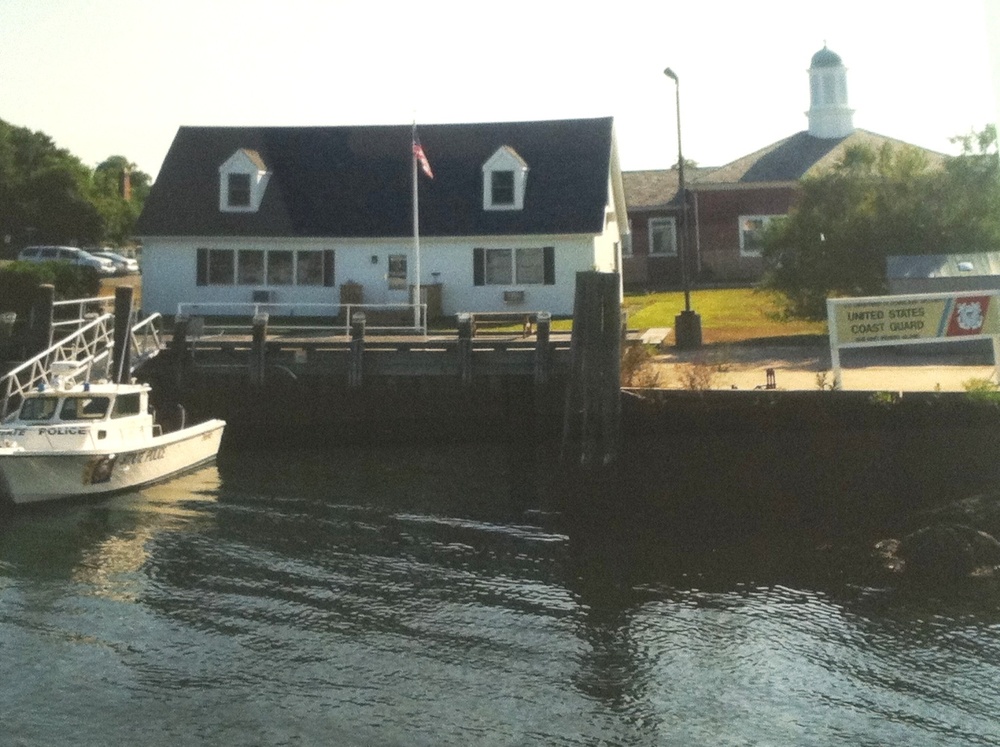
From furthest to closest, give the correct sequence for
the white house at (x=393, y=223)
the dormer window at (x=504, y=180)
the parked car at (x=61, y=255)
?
the parked car at (x=61, y=255)
the dormer window at (x=504, y=180)
the white house at (x=393, y=223)

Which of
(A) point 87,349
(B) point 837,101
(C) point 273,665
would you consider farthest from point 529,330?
(B) point 837,101

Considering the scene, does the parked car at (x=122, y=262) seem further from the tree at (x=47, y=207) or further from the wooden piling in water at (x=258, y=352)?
the wooden piling in water at (x=258, y=352)

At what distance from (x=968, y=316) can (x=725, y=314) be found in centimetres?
1689

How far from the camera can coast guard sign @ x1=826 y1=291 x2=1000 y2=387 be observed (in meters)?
22.0

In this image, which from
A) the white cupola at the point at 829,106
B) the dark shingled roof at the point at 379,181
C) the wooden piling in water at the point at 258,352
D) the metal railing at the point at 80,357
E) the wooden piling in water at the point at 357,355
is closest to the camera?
the metal railing at the point at 80,357

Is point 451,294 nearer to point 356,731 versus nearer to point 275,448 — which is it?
point 275,448

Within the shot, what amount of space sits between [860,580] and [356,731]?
7.56 m

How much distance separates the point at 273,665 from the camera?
47.6 ft

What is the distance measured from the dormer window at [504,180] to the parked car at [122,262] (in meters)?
22.6

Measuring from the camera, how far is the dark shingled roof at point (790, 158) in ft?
168

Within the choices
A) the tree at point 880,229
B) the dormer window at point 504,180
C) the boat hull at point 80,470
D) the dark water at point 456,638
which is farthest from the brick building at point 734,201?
the dark water at point 456,638

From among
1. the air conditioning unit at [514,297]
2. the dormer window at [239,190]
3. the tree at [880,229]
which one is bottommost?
the air conditioning unit at [514,297]

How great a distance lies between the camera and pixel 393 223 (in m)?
39.1

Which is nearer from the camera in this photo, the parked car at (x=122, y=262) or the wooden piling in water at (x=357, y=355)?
the wooden piling in water at (x=357, y=355)
